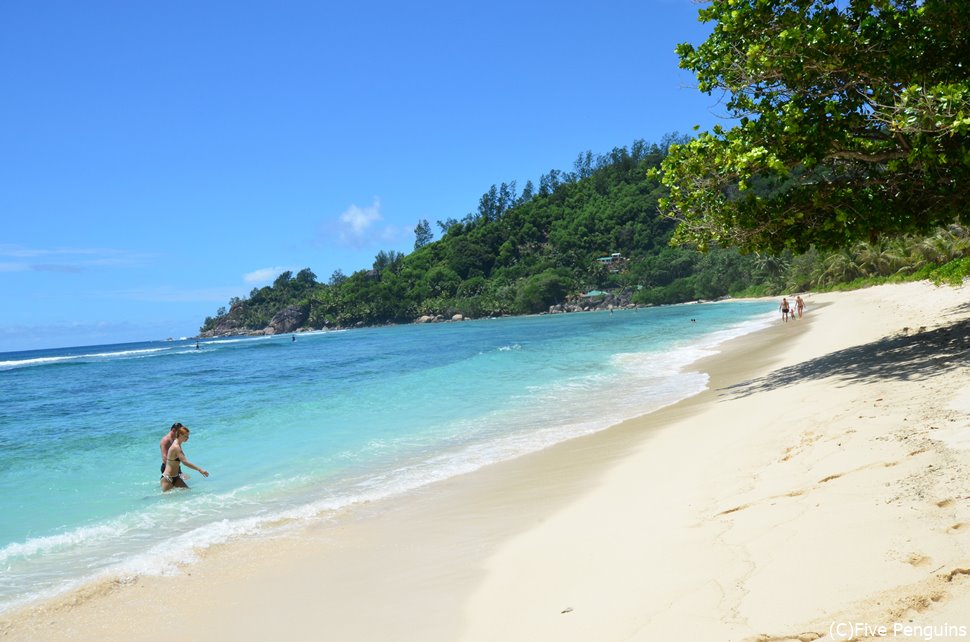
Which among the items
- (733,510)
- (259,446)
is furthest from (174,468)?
(733,510)

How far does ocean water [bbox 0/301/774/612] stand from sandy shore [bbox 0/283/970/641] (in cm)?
108

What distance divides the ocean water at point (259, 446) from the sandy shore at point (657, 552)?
1079 mm

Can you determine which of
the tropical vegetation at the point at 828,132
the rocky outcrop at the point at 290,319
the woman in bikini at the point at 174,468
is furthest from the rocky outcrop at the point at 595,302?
the woman in bikini at the point at 174,468

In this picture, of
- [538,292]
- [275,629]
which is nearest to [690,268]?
[538,292]

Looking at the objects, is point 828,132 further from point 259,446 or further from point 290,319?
point 290,319

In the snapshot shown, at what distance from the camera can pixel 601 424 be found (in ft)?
39.1

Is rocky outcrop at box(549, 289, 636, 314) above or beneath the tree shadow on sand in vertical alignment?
above

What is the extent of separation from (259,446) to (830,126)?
41.0ft

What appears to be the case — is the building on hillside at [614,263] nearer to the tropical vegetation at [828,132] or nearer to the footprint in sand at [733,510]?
the tropical vegetation at [828,132]

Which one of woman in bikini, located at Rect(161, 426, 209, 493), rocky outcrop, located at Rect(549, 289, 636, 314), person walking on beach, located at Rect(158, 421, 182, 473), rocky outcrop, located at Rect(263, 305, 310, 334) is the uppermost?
rocky outcrop, located at Rect(263, 305, 310, 334)

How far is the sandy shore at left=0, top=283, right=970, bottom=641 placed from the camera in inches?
130

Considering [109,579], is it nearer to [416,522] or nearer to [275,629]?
[275,629]

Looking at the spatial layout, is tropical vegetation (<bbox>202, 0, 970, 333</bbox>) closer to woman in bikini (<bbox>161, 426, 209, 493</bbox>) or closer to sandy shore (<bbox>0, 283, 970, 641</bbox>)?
sandy shore (<bbox>0, 283, 970, 641</bbox>)

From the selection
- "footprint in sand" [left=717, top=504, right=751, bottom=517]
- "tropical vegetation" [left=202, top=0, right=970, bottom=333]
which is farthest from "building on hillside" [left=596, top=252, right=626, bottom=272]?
"footprint in sand" [left=717, top=504, right=751, bottom=517]
